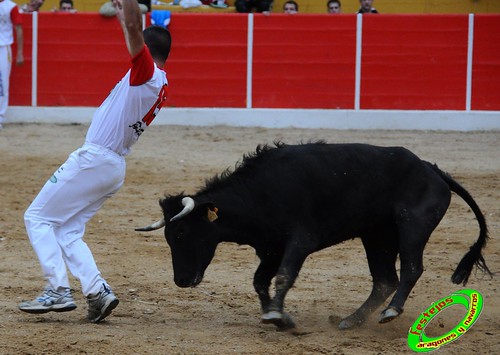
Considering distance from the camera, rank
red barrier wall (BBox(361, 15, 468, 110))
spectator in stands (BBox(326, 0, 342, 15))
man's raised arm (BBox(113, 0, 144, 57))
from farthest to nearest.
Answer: spectator in stands (BBox(326, 0, 342, 15)) < red barrier wall (BBox(361, 15, 468, 110)) < man's raised arm (BBox(113, 0, 144, 57))

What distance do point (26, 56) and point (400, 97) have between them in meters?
4.98

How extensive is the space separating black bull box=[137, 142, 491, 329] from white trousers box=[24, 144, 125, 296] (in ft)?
1.11

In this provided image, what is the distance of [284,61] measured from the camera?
13.8m

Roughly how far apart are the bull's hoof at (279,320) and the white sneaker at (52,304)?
104 centimetres

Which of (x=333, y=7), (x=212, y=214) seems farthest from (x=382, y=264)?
(x=333, y=7)

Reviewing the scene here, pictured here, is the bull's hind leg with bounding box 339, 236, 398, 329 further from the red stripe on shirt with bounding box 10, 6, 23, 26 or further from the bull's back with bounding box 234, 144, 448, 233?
the red stripe on shirt with bounding box 10, 6, 23, 26

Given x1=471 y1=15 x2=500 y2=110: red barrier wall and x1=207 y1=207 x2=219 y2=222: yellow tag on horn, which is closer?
x1=207 y1=207 x2=219 y2=222: yellow tag on horn

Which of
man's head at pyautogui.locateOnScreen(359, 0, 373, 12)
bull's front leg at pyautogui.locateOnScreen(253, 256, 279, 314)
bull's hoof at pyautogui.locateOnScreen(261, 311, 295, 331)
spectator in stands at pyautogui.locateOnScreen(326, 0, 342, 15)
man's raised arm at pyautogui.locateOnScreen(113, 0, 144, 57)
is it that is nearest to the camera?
man's raised arm at pyautogui.locateOnScreen(113, 0, 144, 57)

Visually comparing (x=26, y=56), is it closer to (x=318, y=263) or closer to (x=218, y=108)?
(x=218, y=108)

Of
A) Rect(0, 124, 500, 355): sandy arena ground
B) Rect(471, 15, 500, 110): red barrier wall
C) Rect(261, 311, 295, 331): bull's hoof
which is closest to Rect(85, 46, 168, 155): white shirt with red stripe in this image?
Rect(0, 124, 500, 355): sandy arena ground

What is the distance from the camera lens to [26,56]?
45.2ft

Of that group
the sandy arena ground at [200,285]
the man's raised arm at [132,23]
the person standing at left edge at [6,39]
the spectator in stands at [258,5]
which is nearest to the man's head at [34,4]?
the person standing at left edge at [6,39]

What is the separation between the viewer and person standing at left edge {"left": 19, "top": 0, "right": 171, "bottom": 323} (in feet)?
17.9

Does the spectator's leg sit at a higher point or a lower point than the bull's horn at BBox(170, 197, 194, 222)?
higher
